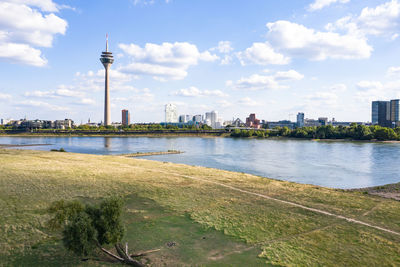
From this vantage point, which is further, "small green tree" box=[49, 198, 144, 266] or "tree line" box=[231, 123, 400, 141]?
"tree line" box=[231, 123, 400, 141]

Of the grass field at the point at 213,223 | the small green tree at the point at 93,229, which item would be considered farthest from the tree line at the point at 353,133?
the small green tree at the point at 93,229

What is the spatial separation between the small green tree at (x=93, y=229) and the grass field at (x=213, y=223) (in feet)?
3.96

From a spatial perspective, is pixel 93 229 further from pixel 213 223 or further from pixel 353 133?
pixel 353 133

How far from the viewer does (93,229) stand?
14.5 metres

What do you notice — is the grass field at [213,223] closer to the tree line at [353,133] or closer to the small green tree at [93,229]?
the small green tree at [93,229]

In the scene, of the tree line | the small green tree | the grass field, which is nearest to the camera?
the small green tree

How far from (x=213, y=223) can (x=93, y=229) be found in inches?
374

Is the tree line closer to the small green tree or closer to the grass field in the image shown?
the grass field

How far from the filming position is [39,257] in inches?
614

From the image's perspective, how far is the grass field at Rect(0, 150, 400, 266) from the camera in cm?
1609

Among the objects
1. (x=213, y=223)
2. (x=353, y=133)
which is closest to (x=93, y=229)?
(x=213, y=223)

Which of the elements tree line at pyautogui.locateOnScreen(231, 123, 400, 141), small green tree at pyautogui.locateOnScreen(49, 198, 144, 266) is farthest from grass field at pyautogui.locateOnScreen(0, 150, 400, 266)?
tree line at pyautogui.locateOnScreen(231, 123, 400, 141)

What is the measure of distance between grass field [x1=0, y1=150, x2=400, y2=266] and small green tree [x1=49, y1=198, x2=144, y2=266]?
1.21 meters

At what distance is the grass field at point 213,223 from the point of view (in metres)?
16.1
